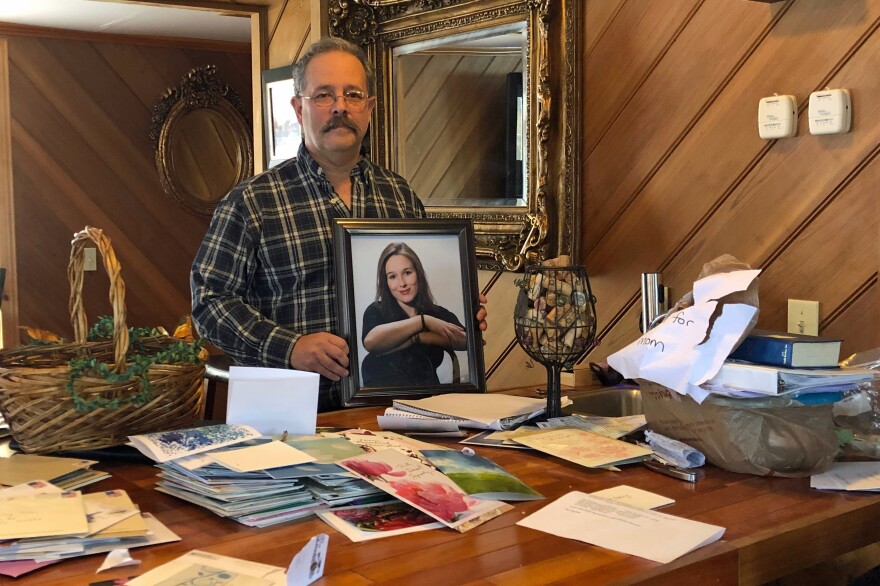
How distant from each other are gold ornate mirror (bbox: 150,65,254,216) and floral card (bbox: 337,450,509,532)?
4011 millimetres

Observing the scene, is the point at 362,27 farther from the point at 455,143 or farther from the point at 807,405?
the point at 807,405

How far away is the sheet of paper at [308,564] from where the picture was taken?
0.93 metres

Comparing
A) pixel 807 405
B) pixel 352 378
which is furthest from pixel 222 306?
pixel 807 405

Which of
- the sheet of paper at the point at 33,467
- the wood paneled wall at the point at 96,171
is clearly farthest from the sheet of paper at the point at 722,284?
the wood paneled wall at the point at 96,171

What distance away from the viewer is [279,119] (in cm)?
362

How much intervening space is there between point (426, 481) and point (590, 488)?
259 mm

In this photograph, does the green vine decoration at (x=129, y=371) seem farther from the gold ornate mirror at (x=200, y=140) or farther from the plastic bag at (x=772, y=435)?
the gold ornate mirror at (x=200, y=140)

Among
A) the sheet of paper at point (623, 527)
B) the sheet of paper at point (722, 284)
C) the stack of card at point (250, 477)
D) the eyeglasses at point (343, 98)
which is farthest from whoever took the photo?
the eyeglasses at point (343, 98)

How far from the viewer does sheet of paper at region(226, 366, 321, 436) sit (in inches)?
56.2

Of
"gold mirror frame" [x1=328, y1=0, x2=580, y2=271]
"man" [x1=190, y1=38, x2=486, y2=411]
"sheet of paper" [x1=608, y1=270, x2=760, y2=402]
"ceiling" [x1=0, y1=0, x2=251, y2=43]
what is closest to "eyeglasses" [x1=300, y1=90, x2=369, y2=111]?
"man" [x1=190, y1=38, x2=486, y2=411]

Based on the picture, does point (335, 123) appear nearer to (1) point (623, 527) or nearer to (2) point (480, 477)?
(2) point (480, 477)

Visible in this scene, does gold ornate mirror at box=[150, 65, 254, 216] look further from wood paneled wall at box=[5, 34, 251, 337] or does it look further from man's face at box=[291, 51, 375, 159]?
man's face at box=[291, 51, 375, 159]

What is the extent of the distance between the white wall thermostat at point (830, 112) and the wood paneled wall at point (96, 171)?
3.80m

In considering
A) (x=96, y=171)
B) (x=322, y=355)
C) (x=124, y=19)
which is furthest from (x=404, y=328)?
(x=96, y=171)
